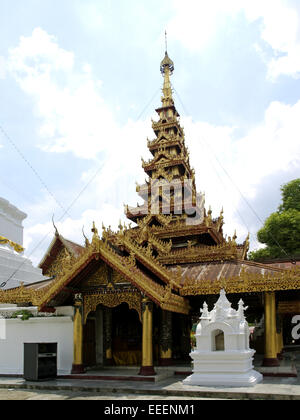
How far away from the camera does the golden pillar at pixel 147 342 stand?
1189cm

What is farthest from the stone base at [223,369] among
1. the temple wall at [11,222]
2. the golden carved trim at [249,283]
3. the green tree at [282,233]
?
the temple wall at [11,222]

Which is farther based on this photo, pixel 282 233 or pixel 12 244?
pixel 282 233

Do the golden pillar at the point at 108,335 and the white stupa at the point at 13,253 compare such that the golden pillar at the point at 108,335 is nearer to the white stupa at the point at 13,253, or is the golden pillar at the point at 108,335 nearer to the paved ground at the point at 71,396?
the paved ground at the point at 71,396

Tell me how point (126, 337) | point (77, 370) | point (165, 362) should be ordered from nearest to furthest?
point (77, 370)
point (165, 362)
point (126, 337)

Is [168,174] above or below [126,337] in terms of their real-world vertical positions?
above

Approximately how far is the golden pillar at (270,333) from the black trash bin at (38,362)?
258 inches

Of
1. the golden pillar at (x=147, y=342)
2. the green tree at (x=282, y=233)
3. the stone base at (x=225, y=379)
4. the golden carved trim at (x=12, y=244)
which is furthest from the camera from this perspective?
the green tree at (x=282, y=233)

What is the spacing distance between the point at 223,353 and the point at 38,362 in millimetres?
5423

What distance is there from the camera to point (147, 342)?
12047 mm

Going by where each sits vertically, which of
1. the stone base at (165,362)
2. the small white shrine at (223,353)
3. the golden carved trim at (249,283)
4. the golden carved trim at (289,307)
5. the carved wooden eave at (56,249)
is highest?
the carved wooden eave at (56,249)

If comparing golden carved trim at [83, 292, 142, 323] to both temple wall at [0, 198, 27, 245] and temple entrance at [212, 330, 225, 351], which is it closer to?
temple entrance at [212, 330, 225, 351]

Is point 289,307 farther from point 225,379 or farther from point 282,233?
point 282,233

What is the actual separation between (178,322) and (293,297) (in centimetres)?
446

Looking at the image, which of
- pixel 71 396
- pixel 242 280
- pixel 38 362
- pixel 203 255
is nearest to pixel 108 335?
pixel 38 362
